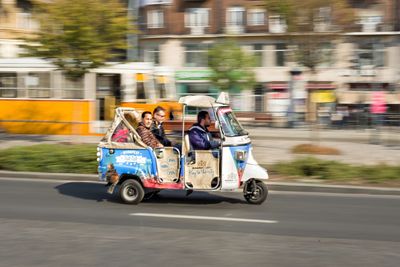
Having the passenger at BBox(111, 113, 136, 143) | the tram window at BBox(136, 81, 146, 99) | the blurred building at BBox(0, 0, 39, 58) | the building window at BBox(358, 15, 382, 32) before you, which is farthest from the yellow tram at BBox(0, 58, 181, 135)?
the building window at BBox(358, 15, 382, 32)

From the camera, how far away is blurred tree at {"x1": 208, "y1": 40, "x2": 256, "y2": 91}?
35438 mm

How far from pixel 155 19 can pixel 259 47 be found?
9.40 meters

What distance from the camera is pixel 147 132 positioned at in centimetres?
1060

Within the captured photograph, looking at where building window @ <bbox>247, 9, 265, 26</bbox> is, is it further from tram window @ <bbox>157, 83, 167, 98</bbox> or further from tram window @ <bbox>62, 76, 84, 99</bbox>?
tram window @ <bbox>62, 76, 84, 99</bbox>

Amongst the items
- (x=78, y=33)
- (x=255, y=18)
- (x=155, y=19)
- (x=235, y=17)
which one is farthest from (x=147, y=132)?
(x=155, y=19)

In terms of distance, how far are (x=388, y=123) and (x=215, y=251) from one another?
21915mm

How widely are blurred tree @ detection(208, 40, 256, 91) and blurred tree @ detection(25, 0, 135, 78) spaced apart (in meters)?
16.9

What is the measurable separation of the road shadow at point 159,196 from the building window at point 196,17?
39.7 m

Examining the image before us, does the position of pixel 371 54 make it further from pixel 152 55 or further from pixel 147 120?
pixel 147 120

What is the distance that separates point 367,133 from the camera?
1022 inches

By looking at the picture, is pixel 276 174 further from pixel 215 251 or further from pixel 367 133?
pixel 367 133

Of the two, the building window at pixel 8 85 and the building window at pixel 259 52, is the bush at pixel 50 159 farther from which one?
the building window at pixel 259 52

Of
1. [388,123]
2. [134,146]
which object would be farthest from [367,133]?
[134,146]

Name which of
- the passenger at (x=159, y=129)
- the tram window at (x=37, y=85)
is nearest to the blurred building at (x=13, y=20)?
the tram window at (x=37, y=85)
